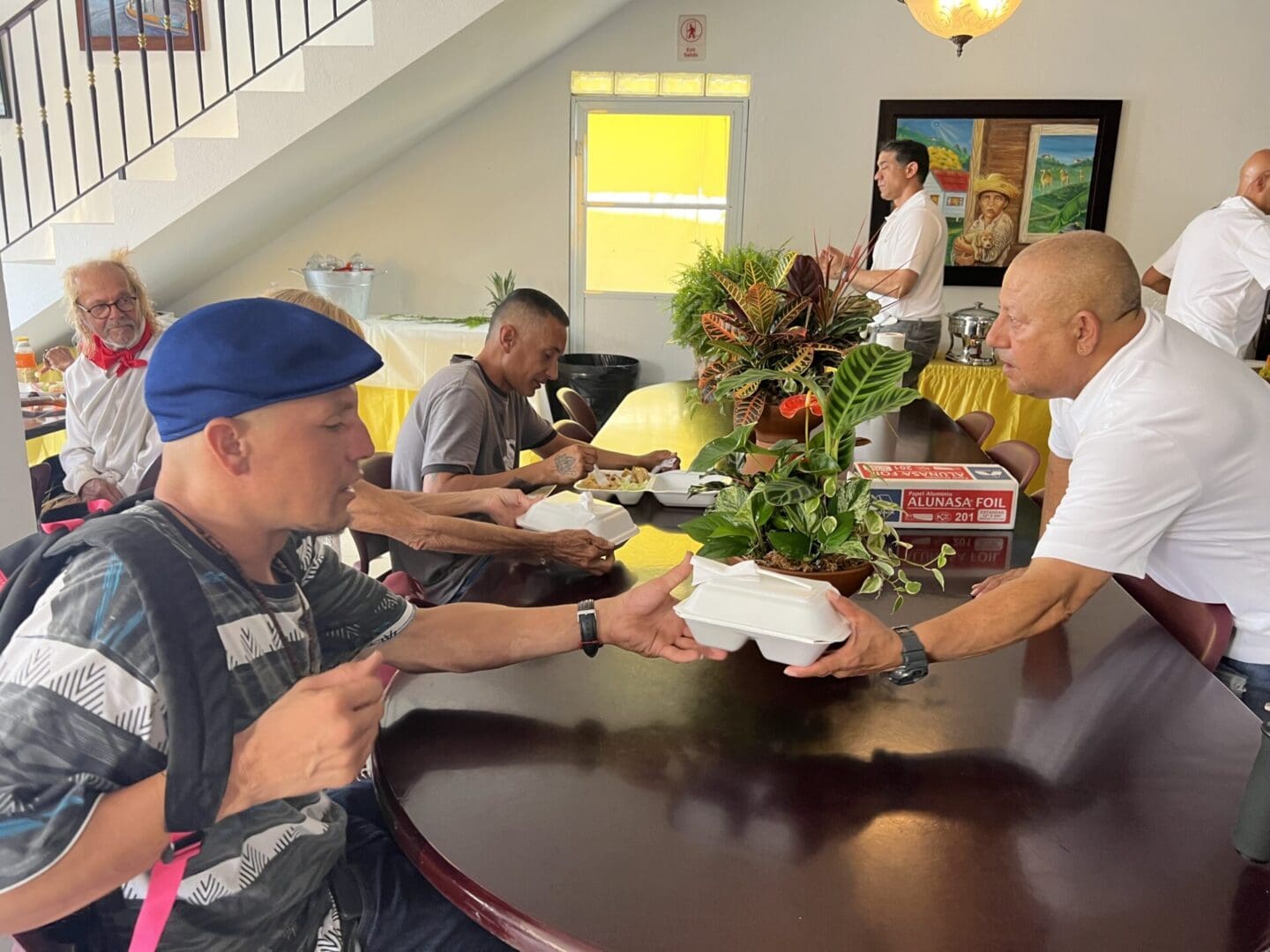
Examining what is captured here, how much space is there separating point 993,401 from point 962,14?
6.42 feet

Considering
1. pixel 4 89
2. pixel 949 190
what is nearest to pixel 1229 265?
pixel 949 190

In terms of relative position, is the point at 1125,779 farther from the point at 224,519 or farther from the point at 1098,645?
the point at 224,519

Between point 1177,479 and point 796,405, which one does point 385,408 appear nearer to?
point 796,405

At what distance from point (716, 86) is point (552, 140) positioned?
3.40ft

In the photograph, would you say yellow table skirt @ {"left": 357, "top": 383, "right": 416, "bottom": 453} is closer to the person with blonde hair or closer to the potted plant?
the person with blonde hair

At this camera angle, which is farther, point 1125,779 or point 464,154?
point 464,154

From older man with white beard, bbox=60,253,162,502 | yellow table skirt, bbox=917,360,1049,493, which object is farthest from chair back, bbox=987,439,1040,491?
older man with white beard, bbox=60,253,162,502

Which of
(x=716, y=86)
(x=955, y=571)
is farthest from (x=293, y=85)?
(x=955, y=571)

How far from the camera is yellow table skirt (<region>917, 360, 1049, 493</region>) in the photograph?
4.77m

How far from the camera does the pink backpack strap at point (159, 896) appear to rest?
0.88 metres

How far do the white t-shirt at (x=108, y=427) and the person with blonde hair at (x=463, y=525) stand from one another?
1.60 m

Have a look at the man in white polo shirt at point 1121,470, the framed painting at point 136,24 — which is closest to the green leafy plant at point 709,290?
the man in white polo shirt at point 1121,470

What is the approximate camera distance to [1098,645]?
4.81ft

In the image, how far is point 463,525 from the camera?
6.09ft
